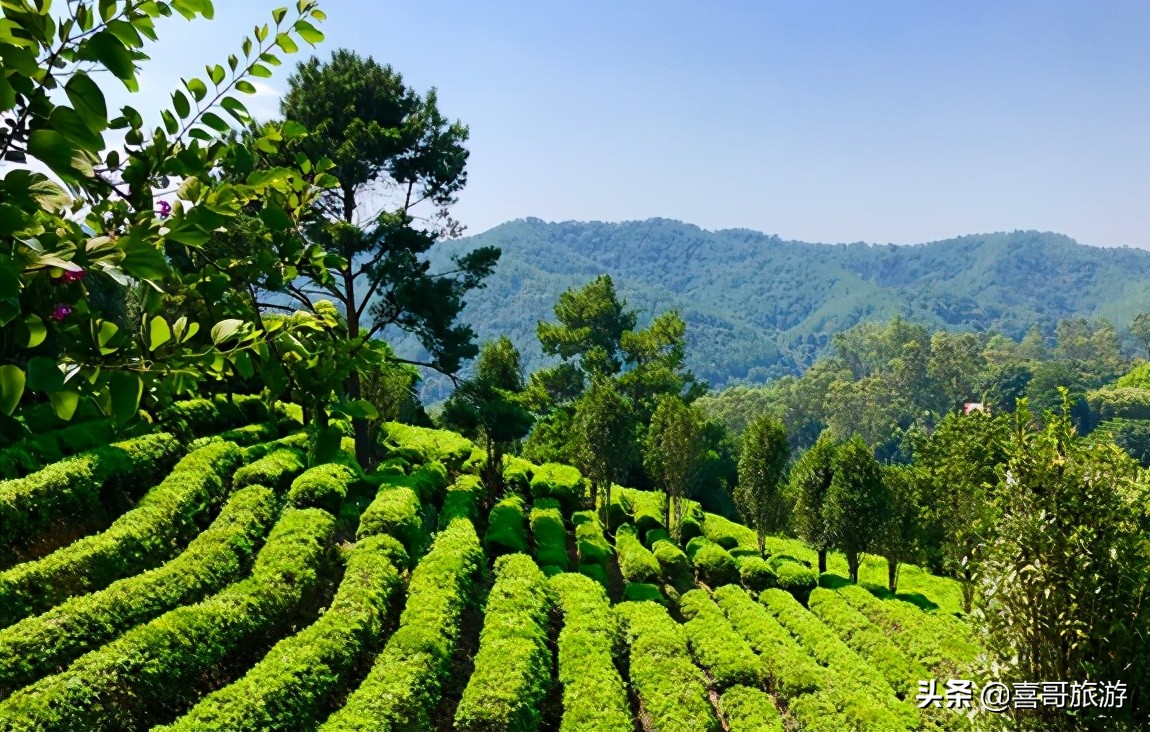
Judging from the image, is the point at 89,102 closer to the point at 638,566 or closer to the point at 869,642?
the point at 869,642

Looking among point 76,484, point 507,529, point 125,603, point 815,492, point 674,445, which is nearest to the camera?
point 125,603

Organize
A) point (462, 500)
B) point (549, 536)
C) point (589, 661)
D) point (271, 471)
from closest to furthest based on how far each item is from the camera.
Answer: point (589, 661), point (271, 471), point (549, 536), point (462, 500)

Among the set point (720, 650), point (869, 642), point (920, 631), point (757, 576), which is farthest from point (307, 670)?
point (920, 631)

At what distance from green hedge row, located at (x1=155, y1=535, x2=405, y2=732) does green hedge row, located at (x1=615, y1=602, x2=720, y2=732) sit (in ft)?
14.7

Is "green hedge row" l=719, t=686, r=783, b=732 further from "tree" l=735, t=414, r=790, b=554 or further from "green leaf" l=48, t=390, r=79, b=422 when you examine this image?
"green leaf" l=48, t=390, r=79, b=422

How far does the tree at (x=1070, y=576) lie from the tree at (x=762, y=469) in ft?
51.3

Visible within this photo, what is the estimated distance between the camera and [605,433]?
21.3 m

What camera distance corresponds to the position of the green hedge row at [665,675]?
9984mm

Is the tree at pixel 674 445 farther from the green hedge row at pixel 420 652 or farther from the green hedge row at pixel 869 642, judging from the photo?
the green hedge row at pixel 420 652

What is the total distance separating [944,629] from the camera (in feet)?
49.9

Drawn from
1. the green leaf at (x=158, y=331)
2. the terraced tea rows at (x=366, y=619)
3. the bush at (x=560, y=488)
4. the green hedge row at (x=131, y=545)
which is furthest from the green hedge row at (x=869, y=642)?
the green leaf at (x=158, y=331)

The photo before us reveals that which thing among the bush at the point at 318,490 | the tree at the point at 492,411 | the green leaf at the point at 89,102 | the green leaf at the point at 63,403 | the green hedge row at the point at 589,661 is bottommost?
the green hedge row at the point at 589,661

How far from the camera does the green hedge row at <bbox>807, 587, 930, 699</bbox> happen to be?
41.5ft

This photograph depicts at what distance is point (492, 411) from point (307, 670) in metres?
10.7
